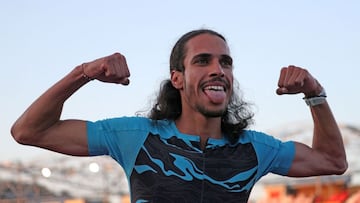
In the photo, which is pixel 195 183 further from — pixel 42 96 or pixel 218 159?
pixel 42 96

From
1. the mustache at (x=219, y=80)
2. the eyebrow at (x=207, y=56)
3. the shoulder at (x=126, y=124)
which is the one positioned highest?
the eyebrow at (x=207, y=56)

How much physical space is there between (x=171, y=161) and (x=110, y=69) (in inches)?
23.4

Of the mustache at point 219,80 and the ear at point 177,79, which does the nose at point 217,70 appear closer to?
the mustache at point 219,80

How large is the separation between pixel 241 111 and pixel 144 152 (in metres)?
0.87

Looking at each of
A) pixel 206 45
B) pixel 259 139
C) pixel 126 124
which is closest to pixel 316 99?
pixel 259 139

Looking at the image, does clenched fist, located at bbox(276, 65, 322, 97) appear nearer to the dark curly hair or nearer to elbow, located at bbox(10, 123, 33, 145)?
the dark curly hair

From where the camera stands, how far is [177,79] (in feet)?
14.6

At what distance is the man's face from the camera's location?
13.4 ft

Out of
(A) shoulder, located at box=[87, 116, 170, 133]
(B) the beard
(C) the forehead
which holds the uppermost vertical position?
(C) the forehead

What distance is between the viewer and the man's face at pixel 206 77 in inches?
160

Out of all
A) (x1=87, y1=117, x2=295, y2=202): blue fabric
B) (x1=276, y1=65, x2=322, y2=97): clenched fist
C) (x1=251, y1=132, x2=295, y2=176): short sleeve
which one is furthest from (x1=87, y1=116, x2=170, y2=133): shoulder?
(x1=276, y1=65, x2=322, y2=97): clenched fist

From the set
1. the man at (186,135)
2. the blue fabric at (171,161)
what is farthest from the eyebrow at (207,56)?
the blue fabric at (171,161)

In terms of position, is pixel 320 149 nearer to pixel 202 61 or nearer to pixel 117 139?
pixel 202 61

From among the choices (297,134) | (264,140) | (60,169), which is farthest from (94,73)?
(60,169)
